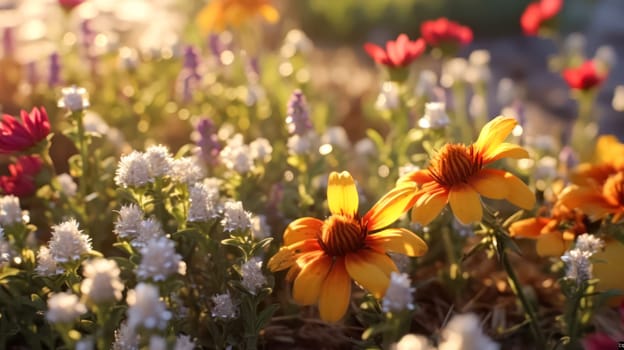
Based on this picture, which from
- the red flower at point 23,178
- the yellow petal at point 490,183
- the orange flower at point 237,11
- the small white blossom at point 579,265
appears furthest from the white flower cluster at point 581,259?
the orange flower at point 237,11

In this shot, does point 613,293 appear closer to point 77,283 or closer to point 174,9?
point 77,283

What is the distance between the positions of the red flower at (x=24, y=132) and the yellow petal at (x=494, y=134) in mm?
1073

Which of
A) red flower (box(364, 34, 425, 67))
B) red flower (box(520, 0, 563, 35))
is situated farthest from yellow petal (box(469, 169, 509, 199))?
red flower (box(520, 0, 563, 35))

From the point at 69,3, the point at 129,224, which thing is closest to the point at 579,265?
the point at 129,224

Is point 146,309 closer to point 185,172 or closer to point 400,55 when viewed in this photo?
point 185,172

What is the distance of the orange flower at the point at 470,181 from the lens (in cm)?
164

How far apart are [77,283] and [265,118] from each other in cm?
151

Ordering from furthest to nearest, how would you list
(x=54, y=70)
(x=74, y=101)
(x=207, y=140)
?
(x=54, y=70)
(x=207, y=140)
(x=74, y=101)

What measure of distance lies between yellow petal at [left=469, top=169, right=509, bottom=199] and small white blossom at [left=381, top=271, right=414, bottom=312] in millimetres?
332

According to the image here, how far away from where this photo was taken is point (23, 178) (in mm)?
2172

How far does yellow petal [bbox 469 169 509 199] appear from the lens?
1.63 meters

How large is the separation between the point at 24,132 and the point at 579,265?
1.36 m

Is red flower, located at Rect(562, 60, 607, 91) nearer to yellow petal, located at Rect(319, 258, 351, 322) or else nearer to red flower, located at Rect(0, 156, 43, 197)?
yellow petal, located at Rect(319, 258, 351, 322)

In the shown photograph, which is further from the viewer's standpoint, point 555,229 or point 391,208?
point 555,229
